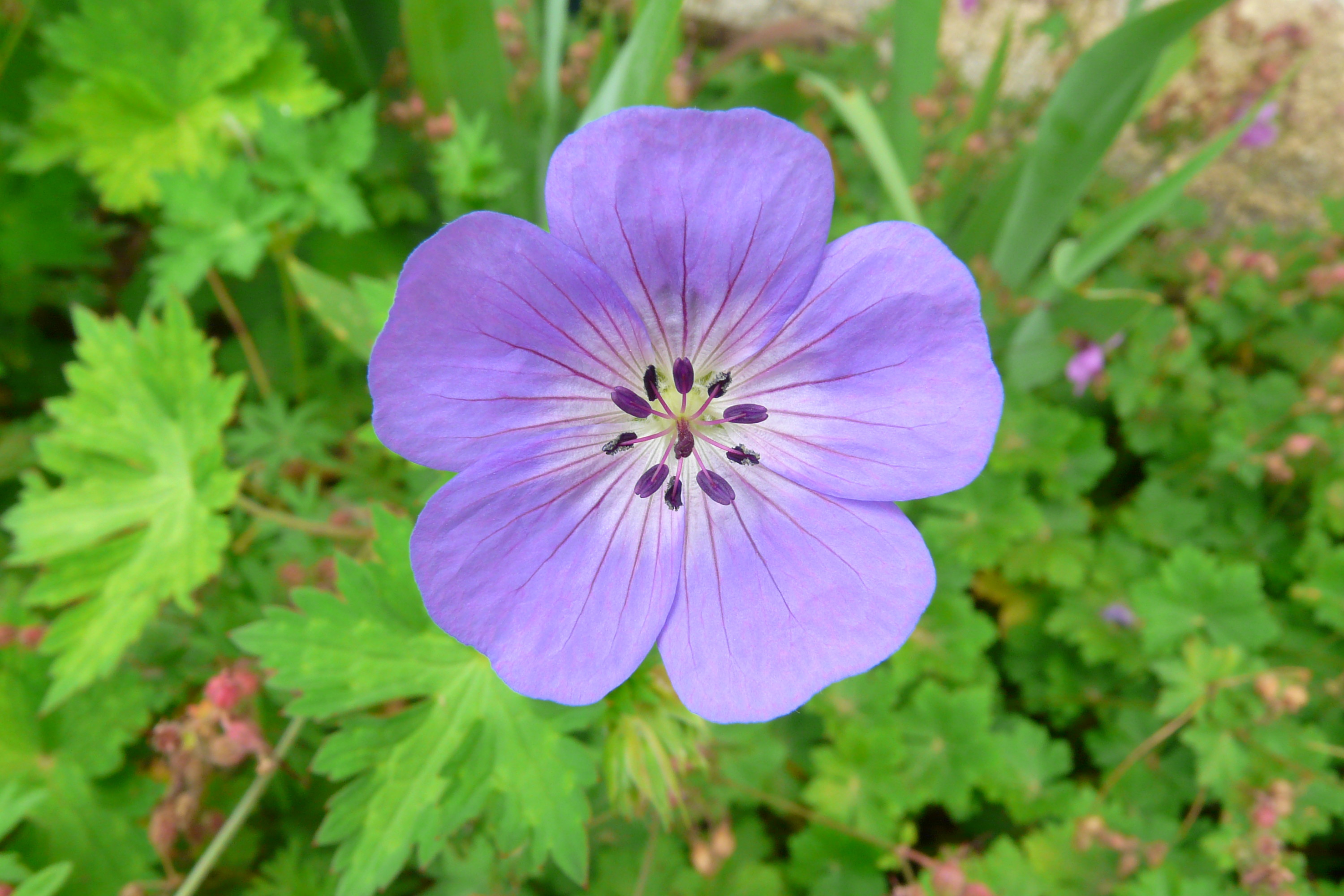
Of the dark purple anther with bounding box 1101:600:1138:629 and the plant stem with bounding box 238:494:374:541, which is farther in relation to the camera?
the dark purple anther with bounding box 1101:600:1138:629

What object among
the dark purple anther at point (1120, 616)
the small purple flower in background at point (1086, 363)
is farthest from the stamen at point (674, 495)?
the small purple flower in background at point (1086, 363)

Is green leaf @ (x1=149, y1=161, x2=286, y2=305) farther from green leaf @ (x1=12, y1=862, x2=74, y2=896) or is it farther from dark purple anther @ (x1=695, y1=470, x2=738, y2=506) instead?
dark purple anther @ (x1=695, y1=470, x2=738, y2=506)

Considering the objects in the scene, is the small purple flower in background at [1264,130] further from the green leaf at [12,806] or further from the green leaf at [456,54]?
the green leaf at [12,806]

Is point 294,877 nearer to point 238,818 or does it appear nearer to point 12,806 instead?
point 238,818

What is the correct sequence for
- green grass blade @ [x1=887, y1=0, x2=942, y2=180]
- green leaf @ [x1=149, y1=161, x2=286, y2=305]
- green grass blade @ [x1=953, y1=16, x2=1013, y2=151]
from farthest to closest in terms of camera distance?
1. green grass blade @ [x1=953, y1=16, x2=1013, y2=151]
2. green grass blade @ [x1=887, y1=0, x2=942, y2=180]
3. green leaf @ [x1=149, y1=161, x2=286, y2=305]

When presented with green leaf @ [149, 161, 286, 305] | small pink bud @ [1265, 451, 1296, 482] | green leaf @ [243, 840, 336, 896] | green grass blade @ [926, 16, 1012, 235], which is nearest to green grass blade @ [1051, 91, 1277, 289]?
green grass blade @ [926, 16, 1012, 235]

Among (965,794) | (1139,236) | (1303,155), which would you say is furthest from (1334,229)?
(965,794)
